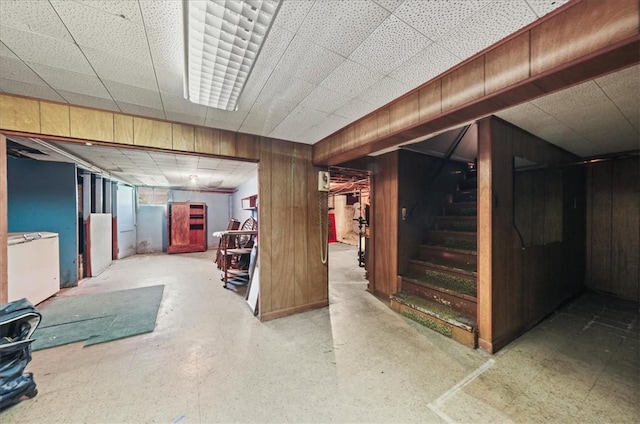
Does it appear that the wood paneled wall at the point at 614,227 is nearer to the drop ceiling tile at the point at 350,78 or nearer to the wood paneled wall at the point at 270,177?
the wood paneled wall at the point at 270,177

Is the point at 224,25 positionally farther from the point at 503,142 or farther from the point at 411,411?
the point at 503,142

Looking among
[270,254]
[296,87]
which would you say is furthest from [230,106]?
[270,254]

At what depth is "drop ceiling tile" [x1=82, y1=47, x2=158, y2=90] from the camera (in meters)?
1.43

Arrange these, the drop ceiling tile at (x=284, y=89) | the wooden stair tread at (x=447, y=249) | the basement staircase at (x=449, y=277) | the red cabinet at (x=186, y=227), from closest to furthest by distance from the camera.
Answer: the drop ceiling tile at (x=284, y=89) < the basement staircase at (x=449, y=277) < the wooden stair tread at (x=447, y=249) < the red cabinet at (x=186, y=227)

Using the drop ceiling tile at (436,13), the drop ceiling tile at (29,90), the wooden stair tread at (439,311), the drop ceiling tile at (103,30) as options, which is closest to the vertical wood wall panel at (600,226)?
the wooden stair tread at (439,311)

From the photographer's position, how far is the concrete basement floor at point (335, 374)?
5.21ft

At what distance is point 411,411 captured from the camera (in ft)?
5.21

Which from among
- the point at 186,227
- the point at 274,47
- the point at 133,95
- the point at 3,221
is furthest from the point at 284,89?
the point at 186,227

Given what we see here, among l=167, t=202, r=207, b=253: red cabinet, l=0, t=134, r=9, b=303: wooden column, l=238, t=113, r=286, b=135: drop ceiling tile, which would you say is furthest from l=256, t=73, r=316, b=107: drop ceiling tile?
l=167, t=202, r=207, b=253: red cabinet

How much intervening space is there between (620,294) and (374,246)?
13.3 feet

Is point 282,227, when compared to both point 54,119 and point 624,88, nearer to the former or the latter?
point 54,119

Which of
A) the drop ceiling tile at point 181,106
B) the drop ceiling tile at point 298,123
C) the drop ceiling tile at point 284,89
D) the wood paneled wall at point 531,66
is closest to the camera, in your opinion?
the wood paneled wall at point 531,66

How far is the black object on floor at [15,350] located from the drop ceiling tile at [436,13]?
3.10 metres

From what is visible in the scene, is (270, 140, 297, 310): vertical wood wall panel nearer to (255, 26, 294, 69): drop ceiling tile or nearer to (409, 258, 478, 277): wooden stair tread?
(255, 26, 294, 69): drop ceiling tile
